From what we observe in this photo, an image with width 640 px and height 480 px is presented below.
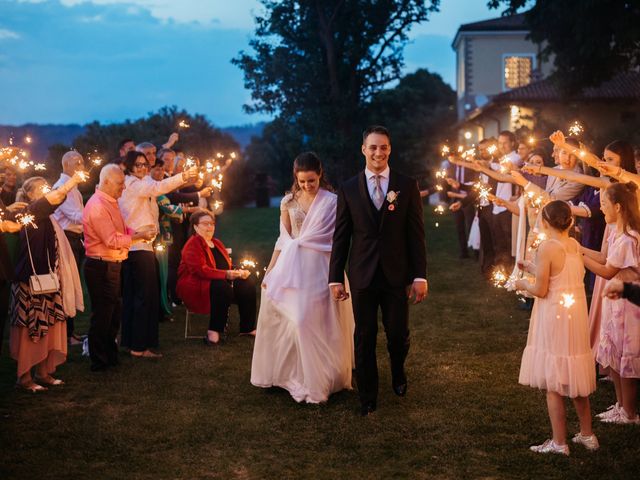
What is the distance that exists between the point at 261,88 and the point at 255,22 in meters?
3.72

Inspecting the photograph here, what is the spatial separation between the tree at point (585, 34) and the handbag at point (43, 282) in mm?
21065

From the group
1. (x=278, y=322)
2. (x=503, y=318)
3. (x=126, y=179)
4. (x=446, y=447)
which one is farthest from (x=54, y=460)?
(x=503, y=318)

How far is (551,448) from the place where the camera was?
5.64 meters

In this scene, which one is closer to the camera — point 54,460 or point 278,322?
point 54,460

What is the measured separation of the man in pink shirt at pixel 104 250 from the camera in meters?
8.15

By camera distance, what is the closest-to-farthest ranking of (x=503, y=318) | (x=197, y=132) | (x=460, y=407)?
(x=460, y=407)
(x=503, y=318)
(x=197, y=132)

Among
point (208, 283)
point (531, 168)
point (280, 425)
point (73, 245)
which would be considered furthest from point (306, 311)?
point (73, 245)

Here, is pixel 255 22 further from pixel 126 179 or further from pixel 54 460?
pixel 54 460

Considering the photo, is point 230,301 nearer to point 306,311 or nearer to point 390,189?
point 306,311

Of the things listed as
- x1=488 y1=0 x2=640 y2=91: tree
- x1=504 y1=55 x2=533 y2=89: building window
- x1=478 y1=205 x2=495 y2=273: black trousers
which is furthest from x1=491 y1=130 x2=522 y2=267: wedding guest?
x1=504 y1=55 x2=533 y2=89: building window

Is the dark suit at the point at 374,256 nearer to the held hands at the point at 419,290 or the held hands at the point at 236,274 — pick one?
the held hands at the point at 419,290

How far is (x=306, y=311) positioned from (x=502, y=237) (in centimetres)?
616

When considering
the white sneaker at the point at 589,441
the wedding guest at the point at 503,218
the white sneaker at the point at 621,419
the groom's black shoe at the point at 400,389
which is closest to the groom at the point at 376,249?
the groom's black shoe at the point at 400,389

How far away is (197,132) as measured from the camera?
60.1 metres
